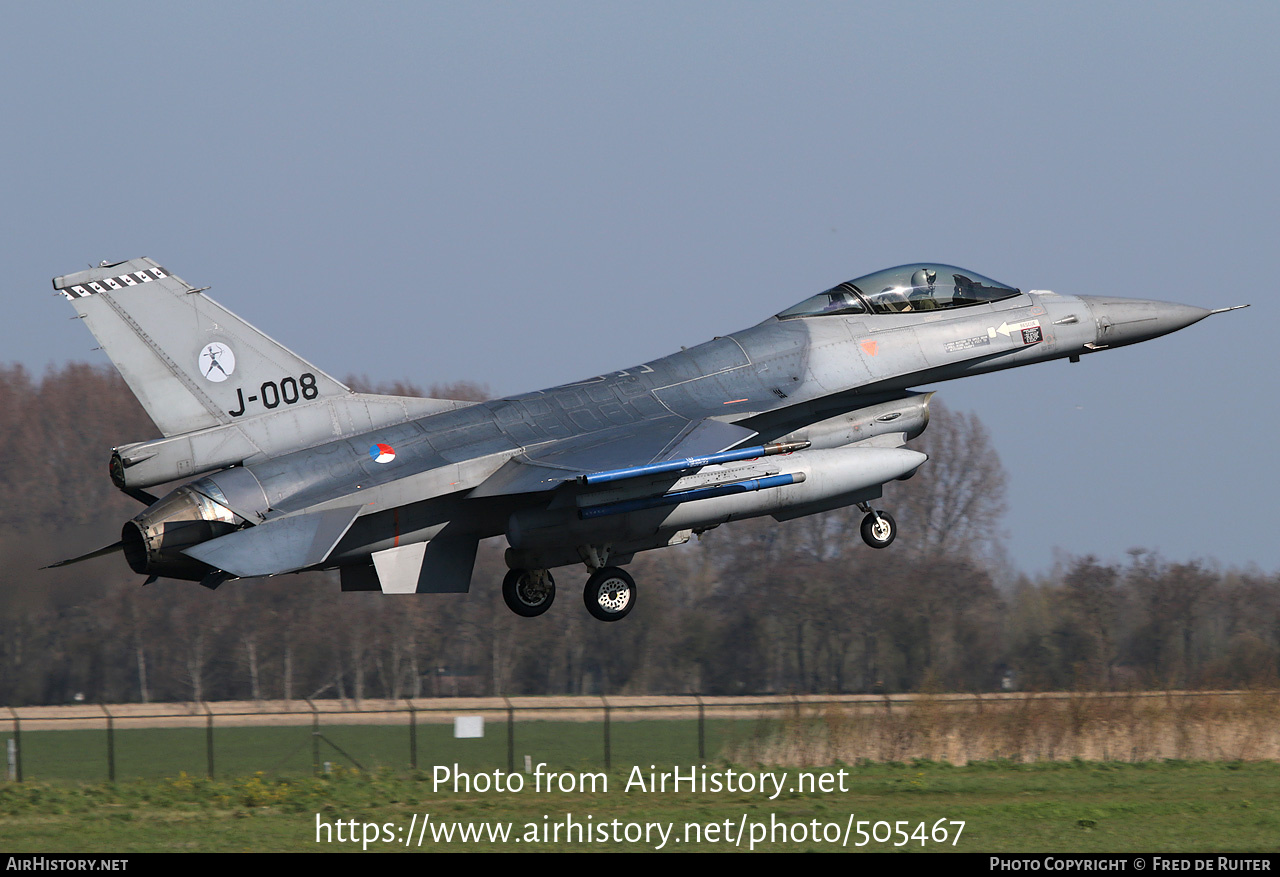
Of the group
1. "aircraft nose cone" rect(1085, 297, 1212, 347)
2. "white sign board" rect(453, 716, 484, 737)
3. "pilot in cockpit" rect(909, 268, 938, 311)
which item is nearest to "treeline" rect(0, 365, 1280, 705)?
"white sign board" rect(453, 716, 484, 737)

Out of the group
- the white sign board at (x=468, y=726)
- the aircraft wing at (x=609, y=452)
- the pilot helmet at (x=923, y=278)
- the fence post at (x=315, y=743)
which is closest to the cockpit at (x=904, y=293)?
the pilot helmet at (x=923, y=278)

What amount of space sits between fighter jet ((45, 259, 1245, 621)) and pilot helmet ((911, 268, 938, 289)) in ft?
2.86

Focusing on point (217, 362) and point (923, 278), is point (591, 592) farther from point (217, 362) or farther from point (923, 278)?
point (923, 278)

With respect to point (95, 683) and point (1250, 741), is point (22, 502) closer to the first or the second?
point (95, 683)

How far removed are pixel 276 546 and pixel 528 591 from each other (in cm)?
403

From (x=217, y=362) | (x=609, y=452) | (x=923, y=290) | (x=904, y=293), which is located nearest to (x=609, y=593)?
(x=609, y=452)

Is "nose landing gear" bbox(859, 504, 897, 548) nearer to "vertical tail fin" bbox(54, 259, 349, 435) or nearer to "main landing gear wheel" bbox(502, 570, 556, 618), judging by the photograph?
"main landing gear wheel" bbox(502, 570, 556, 618)

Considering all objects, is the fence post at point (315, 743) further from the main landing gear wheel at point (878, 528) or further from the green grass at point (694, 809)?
the main landing gear wheel at point (878, 528)

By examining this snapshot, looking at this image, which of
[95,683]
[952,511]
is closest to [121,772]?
[95,683]

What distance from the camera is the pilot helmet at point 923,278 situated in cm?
1902

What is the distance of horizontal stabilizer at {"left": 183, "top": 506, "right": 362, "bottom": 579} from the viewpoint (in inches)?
565

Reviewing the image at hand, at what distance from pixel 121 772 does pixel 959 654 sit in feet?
89.1

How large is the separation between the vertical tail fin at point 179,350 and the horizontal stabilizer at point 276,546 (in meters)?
2.01

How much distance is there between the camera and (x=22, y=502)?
37.7 metres
